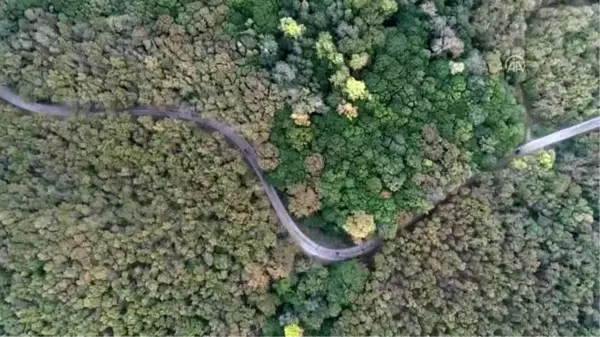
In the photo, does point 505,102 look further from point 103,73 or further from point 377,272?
point 103,73

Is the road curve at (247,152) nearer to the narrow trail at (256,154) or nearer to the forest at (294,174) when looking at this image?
the narrow trail at (256,154)

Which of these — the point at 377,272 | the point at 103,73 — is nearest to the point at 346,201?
the point at 377,272

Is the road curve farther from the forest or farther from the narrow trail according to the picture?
the forest

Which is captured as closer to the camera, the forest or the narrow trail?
the forest

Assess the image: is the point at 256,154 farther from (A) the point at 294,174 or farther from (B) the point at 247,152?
(A) the point at 294,174

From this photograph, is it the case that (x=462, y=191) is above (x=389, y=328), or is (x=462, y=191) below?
above

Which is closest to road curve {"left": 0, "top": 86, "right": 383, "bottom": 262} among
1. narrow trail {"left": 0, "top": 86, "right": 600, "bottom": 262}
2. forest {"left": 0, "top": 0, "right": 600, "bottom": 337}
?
narrow trail {"left": 0, "top": 86, "right": 600, "bottom": 262}
